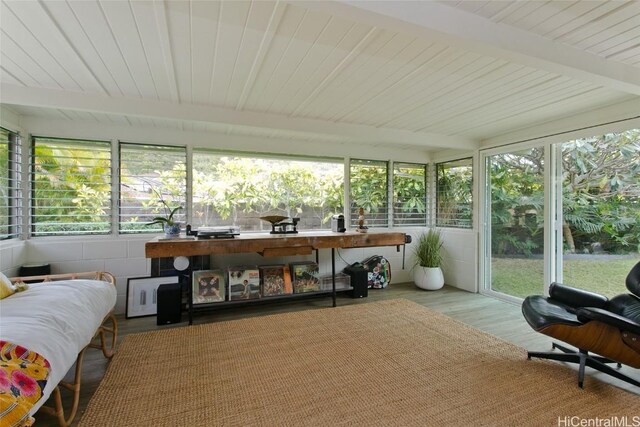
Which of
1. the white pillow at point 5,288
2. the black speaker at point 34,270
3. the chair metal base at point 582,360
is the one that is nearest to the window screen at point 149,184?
the black speaker at point 34,270

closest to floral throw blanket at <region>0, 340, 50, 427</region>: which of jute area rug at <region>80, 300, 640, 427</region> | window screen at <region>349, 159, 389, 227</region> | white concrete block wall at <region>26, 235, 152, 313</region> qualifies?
jute area rug at <region>80, 300, 640, 427</region>

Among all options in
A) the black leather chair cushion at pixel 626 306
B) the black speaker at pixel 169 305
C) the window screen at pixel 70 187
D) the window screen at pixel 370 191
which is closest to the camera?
the black leather chair cushion at pixel 626 306

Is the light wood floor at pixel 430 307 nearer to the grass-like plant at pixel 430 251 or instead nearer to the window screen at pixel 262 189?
the grass-like plant at pixel 430 251

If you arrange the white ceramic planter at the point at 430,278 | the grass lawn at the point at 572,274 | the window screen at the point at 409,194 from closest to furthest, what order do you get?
the grass lawn at the point at 572,274 → the white ceramic planter at the point at 430,278 → the window screen at the point at 409,194

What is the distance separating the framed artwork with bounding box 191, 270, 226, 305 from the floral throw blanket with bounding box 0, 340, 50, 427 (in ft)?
6.66

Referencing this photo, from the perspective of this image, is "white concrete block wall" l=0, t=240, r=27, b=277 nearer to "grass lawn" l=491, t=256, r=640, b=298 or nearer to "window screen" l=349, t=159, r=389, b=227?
"window screen" l=349, t=159, r=389, b=227

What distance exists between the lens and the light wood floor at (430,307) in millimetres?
2180

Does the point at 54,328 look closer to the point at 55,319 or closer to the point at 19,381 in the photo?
the point at 55,319

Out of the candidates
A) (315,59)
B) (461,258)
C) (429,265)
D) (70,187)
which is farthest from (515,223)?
(70,187)

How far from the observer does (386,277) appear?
4.71 m

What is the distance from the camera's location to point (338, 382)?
6.79ft

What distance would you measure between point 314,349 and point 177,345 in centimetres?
124

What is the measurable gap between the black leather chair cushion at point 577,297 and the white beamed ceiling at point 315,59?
5.29ft

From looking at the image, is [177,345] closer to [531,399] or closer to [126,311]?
[126,311]
